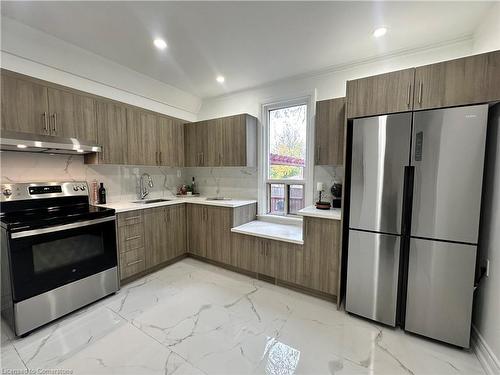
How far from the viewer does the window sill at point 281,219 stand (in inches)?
123

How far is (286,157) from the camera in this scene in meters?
3.29

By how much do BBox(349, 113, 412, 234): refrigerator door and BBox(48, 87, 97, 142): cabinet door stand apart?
2.93 meters

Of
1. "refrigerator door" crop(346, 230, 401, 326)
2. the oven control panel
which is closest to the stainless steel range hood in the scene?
the oven control panel

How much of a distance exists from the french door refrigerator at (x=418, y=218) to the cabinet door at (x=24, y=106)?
3081 millimetres

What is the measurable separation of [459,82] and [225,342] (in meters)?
2.71

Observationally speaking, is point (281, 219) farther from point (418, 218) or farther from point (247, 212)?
point (418, 218)

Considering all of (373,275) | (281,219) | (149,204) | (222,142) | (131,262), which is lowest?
(131,262)

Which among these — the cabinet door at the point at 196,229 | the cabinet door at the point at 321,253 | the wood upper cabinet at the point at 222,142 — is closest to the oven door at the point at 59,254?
the cabinet door at the point at 196,229

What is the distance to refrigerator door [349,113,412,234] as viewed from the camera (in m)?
1.84

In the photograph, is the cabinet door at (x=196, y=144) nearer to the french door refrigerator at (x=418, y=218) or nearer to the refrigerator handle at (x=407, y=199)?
the french door refrigerator at (x=418, y=218)

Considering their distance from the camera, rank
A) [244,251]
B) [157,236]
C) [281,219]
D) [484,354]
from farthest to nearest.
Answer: [281,219], [157,236], [244,251], [484,354]

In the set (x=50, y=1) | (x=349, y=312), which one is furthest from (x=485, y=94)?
(x=50, y=1)

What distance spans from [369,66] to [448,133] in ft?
4.46

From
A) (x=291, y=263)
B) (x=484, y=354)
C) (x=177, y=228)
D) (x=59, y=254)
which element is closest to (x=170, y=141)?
(x=177, y=228)
